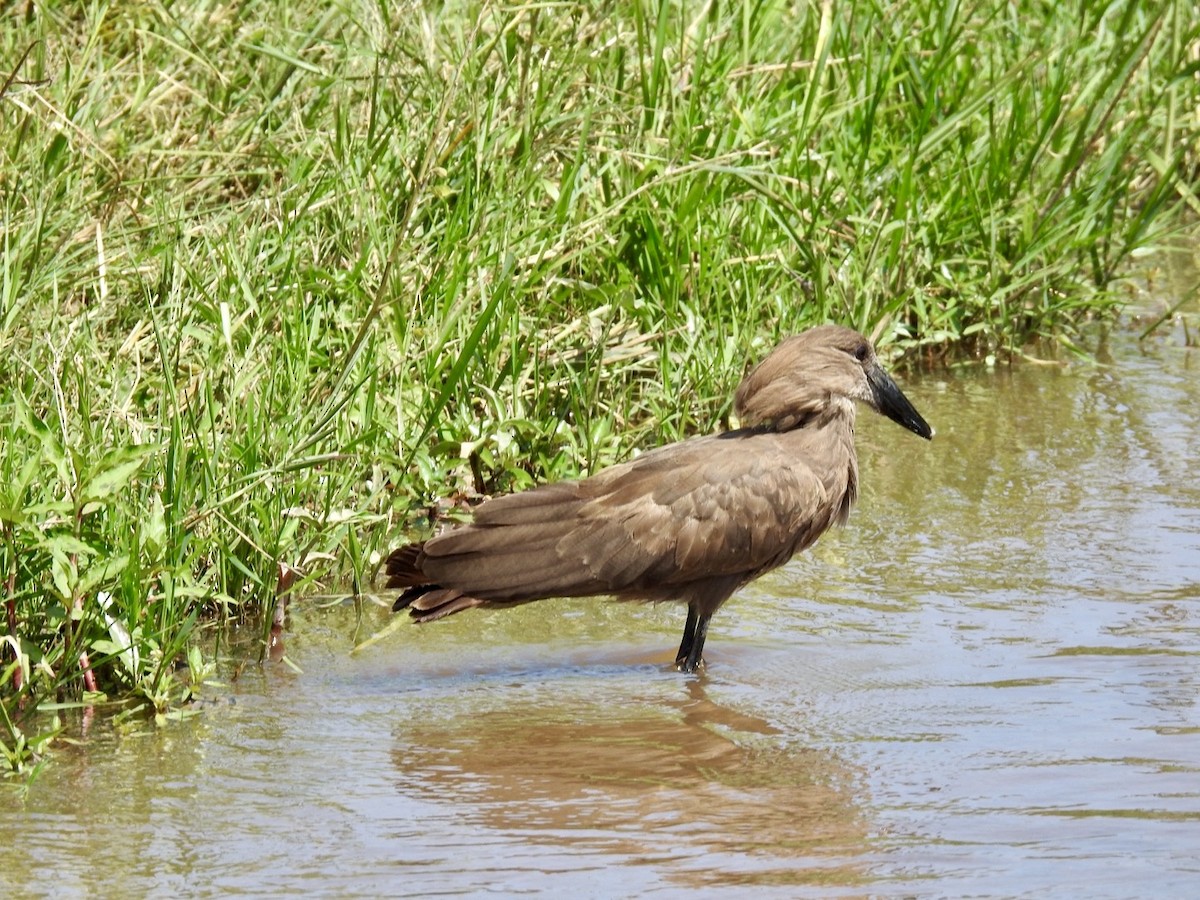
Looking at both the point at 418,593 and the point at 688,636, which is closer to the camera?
the point at 418,593

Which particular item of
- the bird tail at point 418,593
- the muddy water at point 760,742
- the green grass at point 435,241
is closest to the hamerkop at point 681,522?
the bird tail at point 418,593

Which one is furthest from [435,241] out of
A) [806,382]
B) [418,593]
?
[418,593]

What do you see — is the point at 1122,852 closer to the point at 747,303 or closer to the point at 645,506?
the point at 645,506

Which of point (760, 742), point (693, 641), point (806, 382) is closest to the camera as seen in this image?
point (760, 742)

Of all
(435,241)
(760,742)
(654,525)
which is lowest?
(760,742)

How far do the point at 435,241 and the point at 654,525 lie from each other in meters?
1.75

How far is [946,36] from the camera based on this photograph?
7621 mm

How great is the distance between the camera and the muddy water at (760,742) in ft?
11.9

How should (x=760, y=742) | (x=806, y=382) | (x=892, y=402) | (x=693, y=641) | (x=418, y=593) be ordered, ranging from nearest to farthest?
(x=760, y=742)
(x=418, y=593)
(x=693, y=641)
(x=806, y=382)
(x=892, y=402)

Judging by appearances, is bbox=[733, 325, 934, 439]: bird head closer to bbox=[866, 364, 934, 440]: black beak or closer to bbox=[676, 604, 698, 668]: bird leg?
bbox=[866, 364, 934, 440]: black beak

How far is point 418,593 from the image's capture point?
5.02m

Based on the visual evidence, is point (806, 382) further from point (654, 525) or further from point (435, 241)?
point (435, 241)

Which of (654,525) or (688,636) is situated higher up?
(654,525)

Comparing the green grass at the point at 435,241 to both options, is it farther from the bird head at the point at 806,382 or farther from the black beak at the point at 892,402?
the black beak at the point at 892,402
